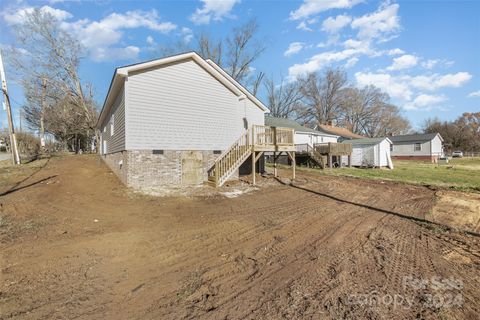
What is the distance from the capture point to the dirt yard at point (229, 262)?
10.3 ft

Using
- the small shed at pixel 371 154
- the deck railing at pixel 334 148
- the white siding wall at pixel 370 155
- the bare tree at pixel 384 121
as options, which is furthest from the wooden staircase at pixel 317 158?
the bare tree at pixel 384 121

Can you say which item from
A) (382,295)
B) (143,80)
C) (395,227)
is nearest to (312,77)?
(143,80)

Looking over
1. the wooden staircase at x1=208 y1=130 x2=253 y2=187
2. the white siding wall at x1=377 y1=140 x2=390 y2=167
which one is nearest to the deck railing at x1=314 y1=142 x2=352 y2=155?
the white siding wall at x1=377 y1=140 x2=390 y2=167

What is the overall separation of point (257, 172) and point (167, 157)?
7045mm

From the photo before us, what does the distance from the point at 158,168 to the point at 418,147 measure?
136ft

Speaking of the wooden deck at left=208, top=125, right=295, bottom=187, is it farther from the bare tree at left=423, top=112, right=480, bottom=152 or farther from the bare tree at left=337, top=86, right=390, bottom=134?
the bare tree at left=423, top=112, right=480, bottom=152

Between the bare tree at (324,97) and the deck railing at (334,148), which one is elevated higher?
the bare tree at (324,97)

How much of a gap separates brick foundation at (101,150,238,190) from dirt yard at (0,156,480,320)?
8.51 ft

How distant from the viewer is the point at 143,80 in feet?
36.9

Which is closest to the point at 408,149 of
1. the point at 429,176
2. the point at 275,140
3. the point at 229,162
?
the point at 429,176

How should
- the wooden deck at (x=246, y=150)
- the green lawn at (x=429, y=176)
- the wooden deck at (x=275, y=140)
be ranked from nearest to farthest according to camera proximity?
1. the wooden deck at (x=246, y=150)
2. the green lawn at (x=429, y=176)
3. the wooden deck at (x=275, y=140)

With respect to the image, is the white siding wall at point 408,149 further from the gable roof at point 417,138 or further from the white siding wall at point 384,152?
the white siding wall at point 384,152

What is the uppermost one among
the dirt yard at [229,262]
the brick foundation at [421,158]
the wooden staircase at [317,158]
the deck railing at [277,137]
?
the deck railing at [277,137]

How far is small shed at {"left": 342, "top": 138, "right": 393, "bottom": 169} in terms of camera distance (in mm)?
25531
